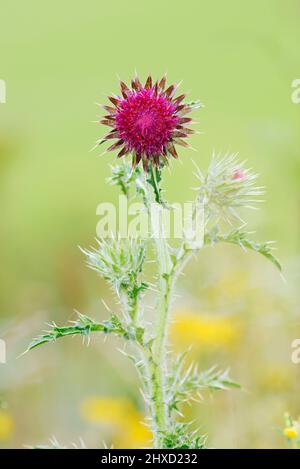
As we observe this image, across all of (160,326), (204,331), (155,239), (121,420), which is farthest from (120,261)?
(121,420)

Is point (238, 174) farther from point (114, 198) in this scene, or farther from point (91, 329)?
point (114, 198)

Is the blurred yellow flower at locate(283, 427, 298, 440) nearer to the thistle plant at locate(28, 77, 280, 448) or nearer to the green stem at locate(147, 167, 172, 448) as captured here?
the thistle plant at locate(28, 77, 280, 448)

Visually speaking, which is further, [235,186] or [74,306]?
[74,306]

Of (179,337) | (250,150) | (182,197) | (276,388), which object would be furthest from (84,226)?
(276,388)

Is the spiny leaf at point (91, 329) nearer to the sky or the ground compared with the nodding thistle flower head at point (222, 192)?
nearer to the ground

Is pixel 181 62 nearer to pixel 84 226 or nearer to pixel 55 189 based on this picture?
pixel 55 189

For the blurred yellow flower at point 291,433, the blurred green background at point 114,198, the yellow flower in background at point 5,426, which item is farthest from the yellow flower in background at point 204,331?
the blurred yellow flower at point 291,433

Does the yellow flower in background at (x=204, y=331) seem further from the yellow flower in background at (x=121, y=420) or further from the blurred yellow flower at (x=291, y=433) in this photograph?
the blurred yellow flower at (x=291, y=433)
